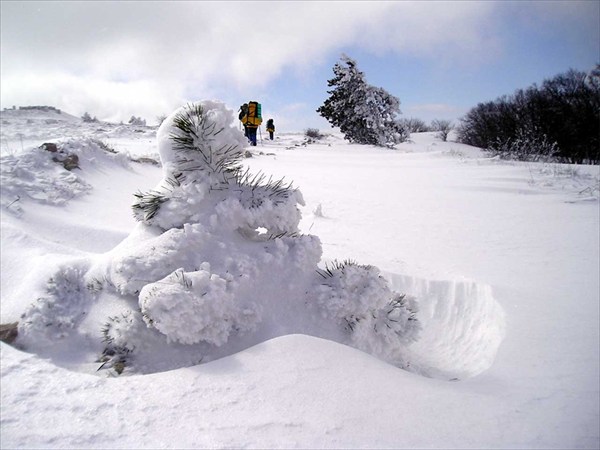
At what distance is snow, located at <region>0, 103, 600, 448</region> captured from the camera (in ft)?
4.25

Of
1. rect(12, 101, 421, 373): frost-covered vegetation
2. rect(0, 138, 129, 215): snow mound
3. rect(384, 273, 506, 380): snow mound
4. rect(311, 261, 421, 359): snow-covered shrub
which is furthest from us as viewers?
rect(0, 138, 129, 215): snow mound

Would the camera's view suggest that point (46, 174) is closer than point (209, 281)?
No

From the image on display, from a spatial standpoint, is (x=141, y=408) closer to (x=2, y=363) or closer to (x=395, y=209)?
(x=2, y=363)

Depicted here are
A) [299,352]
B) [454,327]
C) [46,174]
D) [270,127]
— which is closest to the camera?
[299,352]

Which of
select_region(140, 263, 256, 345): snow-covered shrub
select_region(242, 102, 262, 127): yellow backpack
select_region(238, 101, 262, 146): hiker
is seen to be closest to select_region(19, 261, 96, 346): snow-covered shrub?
select_region(140, 263, 256, 345): snow-covered shrub

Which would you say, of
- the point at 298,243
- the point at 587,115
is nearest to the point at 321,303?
the point at 298,243

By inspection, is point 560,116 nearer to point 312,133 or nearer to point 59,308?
point 312,133

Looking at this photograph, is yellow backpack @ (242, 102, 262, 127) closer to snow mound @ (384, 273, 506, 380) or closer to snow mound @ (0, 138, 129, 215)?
snow mound @ (0, 138, 129, 215)

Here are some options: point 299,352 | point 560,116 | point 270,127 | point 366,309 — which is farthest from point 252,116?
point 560,116

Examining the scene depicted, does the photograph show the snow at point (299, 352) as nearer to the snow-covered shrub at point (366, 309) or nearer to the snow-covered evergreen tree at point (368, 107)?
the snow-covered shrub at point (366, 309)

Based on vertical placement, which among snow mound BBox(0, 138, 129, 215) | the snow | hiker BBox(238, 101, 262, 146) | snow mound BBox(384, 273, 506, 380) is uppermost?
hiker BBox(238, 101, 262, 146)

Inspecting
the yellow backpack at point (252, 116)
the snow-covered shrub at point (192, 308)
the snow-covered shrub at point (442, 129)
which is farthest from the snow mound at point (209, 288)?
the snow-covered shrub at point (442, 129)

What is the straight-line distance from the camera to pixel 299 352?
1.69 metres

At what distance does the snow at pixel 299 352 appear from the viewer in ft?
4.25
